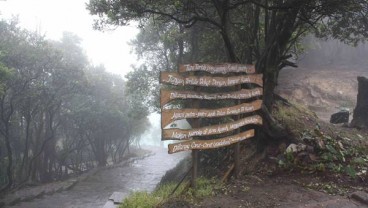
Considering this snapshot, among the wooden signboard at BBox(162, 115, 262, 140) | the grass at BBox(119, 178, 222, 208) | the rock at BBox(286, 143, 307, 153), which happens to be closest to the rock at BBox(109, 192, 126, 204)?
the grass at BBox(119, 178, 222, 208)

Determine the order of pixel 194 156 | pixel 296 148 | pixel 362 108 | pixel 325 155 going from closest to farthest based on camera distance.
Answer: pixel 194 156, pixel 325 155, pixel 296 148, pixel 362 108

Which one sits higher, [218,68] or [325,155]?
[218,68]

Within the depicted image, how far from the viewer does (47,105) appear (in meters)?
24.0

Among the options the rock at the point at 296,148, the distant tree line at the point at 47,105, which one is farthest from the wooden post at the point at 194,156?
the distant tree line at the point at 47,105

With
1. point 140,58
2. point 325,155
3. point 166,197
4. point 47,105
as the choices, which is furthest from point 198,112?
point 47,105

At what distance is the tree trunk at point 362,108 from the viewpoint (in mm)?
13094

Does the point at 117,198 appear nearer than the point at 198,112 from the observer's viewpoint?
No

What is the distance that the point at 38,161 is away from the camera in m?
26.5

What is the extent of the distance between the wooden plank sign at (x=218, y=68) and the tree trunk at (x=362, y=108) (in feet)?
23.7

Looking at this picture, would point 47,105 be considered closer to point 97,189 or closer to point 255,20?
point 97,189

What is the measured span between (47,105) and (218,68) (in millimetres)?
19807

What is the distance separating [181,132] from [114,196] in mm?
3164

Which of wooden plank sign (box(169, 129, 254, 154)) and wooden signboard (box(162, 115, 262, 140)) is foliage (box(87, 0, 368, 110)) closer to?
wooden signboard (box(162, 115, 262, 140))

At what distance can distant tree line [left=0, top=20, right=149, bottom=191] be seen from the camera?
2103cm
